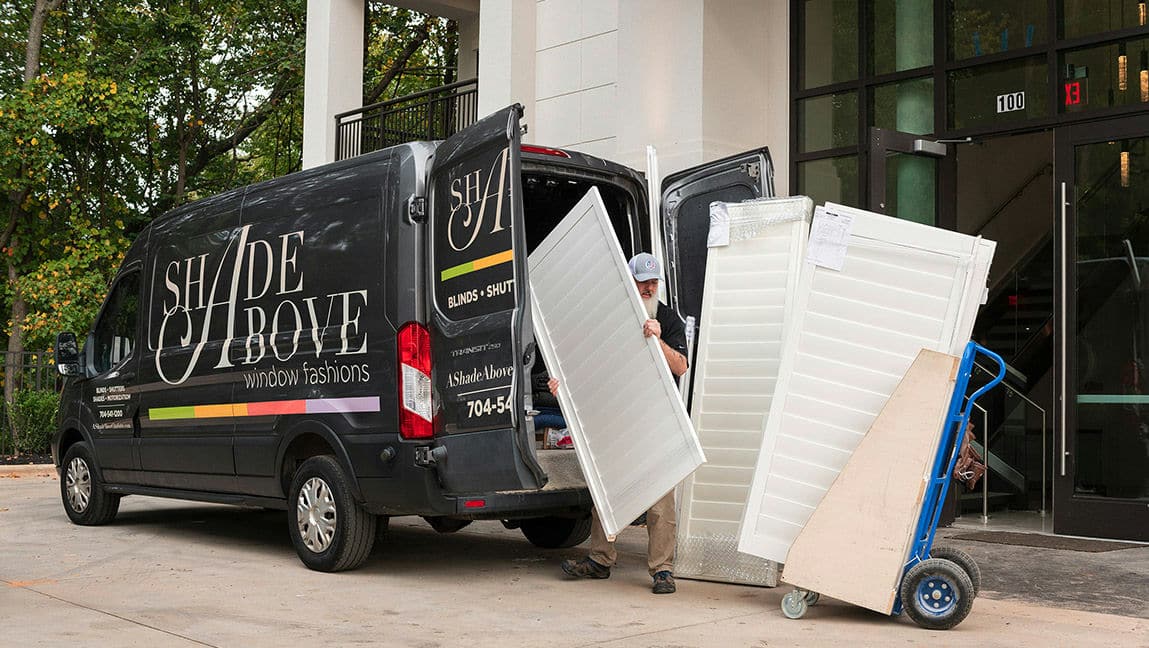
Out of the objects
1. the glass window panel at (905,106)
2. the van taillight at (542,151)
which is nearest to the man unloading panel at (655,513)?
the van taillight at (542,151)

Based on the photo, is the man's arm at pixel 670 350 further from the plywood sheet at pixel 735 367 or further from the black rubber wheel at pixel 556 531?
the black rubber wheel at pixel 556 531

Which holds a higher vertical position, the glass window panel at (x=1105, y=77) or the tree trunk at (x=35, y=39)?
the tree trunk at (x=35, y=39)

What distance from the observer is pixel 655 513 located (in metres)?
6.92

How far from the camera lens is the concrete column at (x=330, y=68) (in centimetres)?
1557

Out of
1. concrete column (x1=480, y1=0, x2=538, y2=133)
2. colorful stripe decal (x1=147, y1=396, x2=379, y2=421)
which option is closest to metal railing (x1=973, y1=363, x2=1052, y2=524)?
concrete column (x1=480, y1=0, x2=538, y2=133)

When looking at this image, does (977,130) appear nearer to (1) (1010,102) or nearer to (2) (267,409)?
(1) (1010,102)

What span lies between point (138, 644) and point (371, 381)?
2195 mm

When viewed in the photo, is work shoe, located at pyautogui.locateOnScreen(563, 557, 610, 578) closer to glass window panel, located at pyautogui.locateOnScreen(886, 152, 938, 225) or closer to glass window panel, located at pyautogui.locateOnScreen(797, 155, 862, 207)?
glass window panel, located at pyautogui.locateOnScreen(886, 152, 938, 225)

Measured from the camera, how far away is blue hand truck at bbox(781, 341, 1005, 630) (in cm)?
577

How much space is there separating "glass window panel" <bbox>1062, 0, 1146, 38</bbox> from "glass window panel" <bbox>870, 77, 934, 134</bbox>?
3.99 ft

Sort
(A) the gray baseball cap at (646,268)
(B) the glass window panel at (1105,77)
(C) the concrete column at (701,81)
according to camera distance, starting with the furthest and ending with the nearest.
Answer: (C) the concrete column at (701,81)
(B) the glass window panel at (1105,77)
(A) the gray baseball cap at (646,268)

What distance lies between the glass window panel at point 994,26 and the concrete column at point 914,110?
0.79 feet

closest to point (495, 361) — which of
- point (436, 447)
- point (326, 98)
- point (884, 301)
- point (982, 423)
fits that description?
point (436, 447)

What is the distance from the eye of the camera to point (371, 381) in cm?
717
